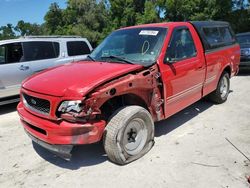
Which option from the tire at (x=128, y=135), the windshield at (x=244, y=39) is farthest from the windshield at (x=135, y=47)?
the windshield at (x=244, y=39)

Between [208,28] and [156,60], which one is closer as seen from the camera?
[156,60]

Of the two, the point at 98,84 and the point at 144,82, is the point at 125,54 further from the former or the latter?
the point at 98,84

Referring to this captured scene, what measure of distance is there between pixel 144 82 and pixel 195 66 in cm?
162

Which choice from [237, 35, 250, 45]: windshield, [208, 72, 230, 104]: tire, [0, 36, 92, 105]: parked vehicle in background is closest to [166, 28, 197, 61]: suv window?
[208, 72, 230, 104]: tire

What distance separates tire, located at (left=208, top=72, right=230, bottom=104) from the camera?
6863mm

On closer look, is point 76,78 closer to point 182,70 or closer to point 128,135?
point 128,135

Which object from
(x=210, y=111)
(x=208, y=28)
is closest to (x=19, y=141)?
(x=210, y=111)

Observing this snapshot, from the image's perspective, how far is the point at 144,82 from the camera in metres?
4.25

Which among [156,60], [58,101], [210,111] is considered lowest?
[210,111]

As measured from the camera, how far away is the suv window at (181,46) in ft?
16.1

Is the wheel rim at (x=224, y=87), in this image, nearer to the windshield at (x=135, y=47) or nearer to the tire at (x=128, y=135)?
the windshield at (x=135, y=47)

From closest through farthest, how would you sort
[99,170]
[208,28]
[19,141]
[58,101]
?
[58,101] → [99,170] → [19,141] → [208,28]

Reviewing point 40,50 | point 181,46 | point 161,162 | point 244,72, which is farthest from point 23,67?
point 244,72

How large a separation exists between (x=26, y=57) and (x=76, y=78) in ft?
14.0
